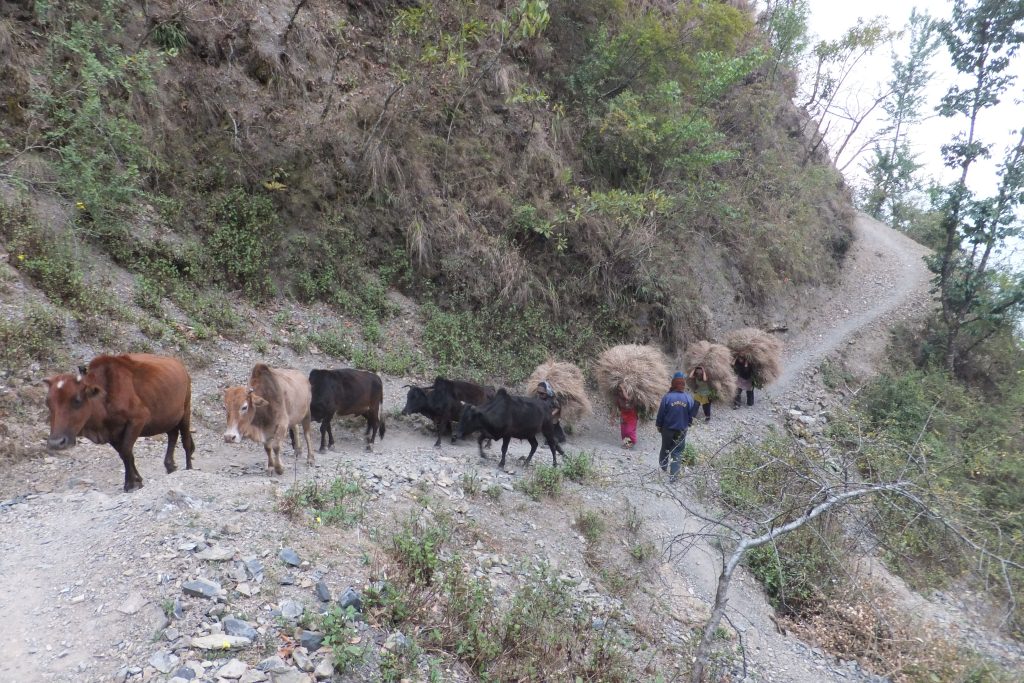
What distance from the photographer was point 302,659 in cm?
465

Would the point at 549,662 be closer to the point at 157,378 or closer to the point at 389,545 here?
the point at 389,545

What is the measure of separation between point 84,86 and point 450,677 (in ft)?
35.6

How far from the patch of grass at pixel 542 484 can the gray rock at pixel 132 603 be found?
5.15m

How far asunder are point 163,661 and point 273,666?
0.72 m

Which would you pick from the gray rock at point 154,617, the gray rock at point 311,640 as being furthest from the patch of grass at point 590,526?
the gray rock at point 154,617

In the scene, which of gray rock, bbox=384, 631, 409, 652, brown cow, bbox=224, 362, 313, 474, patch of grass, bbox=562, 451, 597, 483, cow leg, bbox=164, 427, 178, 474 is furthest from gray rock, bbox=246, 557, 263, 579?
patch of grass, bbox=562, 451, 597, 483

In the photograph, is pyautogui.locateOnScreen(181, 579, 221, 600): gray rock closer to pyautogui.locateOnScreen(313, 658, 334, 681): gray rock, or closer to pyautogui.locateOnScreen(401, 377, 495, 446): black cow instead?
pyautogui.locateOnScreen(313, 658, 334, 681): gray rock

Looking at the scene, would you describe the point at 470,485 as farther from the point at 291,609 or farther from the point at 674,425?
the point at 674,425

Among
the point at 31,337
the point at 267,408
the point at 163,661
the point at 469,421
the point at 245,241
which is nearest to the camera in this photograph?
the point at 163,661

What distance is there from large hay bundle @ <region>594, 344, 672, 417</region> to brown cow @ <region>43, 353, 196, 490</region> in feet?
26.2

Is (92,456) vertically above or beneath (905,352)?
beneath

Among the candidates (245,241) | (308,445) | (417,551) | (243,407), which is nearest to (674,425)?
(308,445)

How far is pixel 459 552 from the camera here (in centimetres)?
686

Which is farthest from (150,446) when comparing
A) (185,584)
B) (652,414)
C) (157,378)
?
(652,414)
